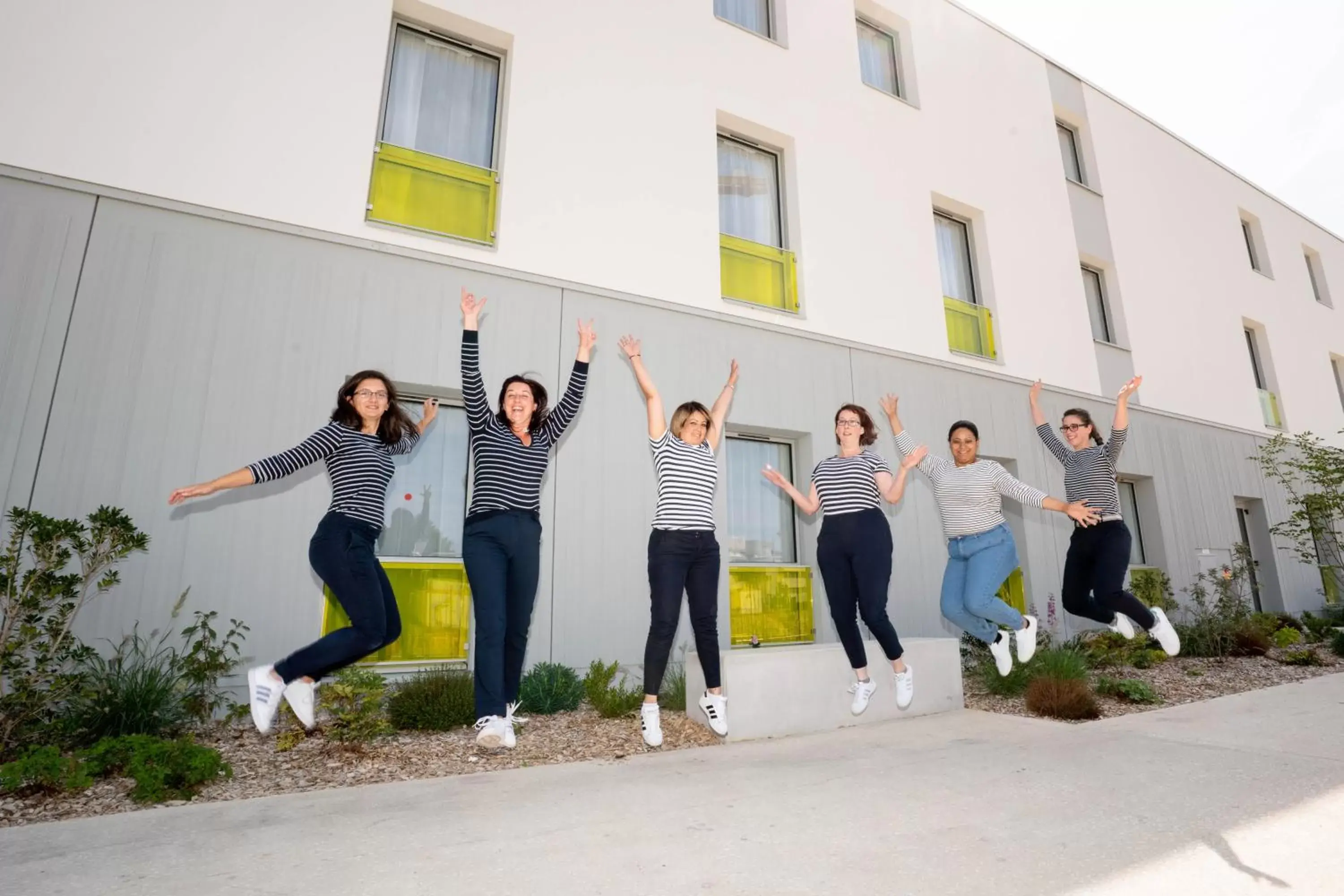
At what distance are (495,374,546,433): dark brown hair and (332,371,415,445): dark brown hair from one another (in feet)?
1.96

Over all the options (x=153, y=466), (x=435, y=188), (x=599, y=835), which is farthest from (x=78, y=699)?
(x=435, y=188)

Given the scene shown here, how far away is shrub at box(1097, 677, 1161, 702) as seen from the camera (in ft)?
16.3

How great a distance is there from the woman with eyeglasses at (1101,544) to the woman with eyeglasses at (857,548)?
1.93 m

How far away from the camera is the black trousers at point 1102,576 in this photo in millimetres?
5133

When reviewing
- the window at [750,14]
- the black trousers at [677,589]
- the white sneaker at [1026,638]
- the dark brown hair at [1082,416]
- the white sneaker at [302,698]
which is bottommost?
the white sneaker at [302,698]

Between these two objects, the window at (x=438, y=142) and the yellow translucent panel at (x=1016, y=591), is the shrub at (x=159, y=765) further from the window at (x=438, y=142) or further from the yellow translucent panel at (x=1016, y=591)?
the yellow translucent panel at (x=1016, y=591)

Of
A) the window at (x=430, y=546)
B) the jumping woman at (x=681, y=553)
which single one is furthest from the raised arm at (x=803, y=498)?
the window at (x=430, y=546)

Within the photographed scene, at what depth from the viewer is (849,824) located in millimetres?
2322

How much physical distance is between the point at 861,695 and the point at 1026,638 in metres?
1.56

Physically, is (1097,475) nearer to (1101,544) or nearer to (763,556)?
(1101,544)

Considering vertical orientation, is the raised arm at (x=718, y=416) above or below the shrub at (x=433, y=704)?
above

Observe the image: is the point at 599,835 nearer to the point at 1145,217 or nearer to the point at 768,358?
the point at 768,358

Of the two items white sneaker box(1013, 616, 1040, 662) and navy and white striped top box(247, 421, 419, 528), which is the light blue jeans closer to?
white sneaker box(1013, 616, 1040, 662)

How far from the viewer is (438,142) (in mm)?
6188
